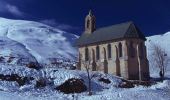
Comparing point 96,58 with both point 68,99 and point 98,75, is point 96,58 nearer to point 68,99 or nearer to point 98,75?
point 98,75

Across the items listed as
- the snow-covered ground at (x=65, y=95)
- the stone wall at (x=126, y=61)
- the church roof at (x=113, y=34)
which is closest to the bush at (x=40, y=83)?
the snow-covered ground at (x=65, y=95)

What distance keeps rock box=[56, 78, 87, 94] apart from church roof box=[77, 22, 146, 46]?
2271 centimetres

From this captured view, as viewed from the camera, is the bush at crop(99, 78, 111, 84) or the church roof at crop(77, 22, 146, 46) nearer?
the bush at crop(99, 78, 111, 84)

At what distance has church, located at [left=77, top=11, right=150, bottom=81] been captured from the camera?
80000 mm

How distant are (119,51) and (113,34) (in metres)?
4.08

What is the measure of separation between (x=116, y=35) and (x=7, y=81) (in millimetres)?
32093

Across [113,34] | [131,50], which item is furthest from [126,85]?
[113,34]

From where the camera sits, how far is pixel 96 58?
87.8 m

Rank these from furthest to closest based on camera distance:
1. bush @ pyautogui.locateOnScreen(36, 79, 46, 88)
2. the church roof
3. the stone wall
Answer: the church roof → the stone wall → bush @ pyautogui.locateOnScreen(36, 79, 46, 88)

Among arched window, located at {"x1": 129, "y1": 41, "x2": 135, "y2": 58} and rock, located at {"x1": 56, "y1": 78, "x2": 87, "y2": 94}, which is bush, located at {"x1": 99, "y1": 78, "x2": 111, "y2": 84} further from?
arched window, located at {"x1": 129, "y1": 41, "x2": 135, "y2": 58}

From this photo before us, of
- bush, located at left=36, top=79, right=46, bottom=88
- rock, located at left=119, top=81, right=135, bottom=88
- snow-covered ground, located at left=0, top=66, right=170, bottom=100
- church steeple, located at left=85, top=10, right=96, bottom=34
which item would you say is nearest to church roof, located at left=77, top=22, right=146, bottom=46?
church steeple, located at left=85, top=10, right=96, bottom=34

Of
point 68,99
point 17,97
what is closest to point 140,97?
point 68,99

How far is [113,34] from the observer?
83.5 metres

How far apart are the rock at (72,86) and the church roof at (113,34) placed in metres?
22.7
